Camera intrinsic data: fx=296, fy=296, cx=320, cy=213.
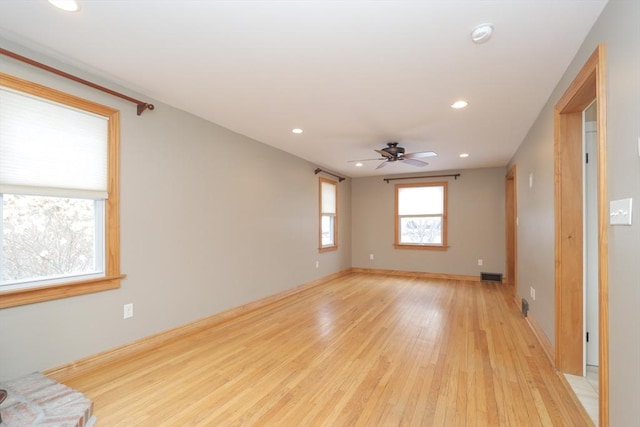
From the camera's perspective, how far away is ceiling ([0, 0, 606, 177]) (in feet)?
5.82

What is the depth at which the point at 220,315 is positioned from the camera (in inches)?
150

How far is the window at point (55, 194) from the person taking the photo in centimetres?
215

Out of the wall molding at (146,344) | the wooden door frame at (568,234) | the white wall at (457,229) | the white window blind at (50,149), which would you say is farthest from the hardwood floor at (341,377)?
the white wall at (457,229)

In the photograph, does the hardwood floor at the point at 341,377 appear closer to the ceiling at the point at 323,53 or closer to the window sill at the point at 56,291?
the window sill at the point at 56,291

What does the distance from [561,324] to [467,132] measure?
2623 millimetres

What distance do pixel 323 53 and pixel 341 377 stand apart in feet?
8.41

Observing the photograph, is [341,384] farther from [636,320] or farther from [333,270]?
[333,270]

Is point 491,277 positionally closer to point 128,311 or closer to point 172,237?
point 172,237

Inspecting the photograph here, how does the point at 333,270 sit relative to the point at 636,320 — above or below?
below

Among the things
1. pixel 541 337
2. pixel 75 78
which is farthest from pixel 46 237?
pixel 541 337

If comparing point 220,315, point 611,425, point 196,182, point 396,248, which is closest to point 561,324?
point 611,425

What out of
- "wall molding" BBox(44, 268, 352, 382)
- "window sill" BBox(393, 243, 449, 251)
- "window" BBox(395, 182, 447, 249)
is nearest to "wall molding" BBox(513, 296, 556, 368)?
"window sill" BBox(393, 243, 449, 251)

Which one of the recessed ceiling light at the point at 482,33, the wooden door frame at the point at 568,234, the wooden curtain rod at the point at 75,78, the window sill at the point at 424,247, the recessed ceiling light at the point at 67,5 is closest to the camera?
the recessed ceiling light at the point at 67,5

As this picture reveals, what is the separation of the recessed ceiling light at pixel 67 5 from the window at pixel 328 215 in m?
4.95
